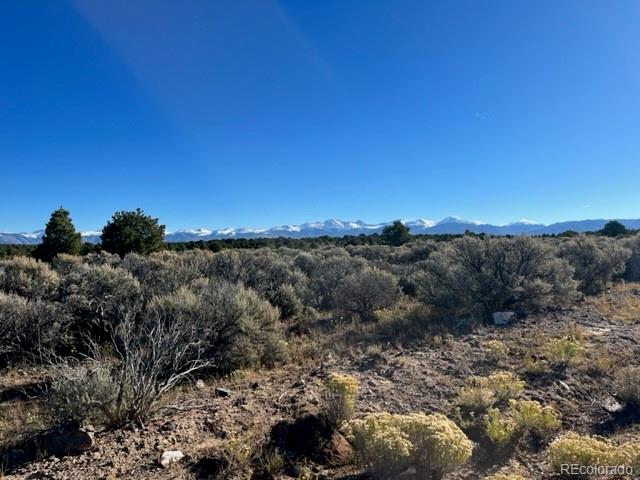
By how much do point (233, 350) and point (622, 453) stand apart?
5745 mm

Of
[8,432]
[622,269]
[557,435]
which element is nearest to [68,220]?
[8,432]

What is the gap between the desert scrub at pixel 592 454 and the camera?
3514 mm

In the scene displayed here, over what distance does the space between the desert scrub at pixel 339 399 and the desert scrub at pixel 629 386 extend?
408cm

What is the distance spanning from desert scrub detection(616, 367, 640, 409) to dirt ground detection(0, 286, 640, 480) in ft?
0.53

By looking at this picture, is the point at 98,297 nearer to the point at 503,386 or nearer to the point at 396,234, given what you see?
the point at 503,386

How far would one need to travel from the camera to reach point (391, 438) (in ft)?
11.6

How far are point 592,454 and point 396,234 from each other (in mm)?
34463

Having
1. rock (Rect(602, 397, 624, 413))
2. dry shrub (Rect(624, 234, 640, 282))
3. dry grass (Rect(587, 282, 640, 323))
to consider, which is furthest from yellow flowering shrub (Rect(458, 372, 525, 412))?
dry shrub (Rect(624, 234, 640, 282))

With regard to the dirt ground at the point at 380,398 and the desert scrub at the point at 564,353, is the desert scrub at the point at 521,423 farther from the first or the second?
the desert scrub at the point at 564,353

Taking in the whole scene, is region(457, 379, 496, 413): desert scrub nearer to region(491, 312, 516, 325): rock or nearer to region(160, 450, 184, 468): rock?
region(160, 450, 184, 468): rock

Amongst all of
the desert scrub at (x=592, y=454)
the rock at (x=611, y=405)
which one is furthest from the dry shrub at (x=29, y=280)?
the rock at (x=611, y=405)

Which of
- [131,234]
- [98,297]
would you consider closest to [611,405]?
[98,297]

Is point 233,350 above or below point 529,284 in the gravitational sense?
below

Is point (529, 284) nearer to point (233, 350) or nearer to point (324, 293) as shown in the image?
point (324, 293)
